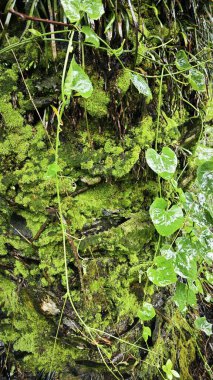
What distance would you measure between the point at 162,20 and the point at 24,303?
119 cm

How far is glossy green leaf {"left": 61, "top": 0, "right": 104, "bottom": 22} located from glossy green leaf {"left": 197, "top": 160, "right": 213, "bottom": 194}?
0.53 metres

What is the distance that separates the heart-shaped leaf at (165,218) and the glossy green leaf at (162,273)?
0.11 meters

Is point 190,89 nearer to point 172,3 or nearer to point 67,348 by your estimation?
point 172,3

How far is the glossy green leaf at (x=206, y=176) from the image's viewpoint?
1028 mm

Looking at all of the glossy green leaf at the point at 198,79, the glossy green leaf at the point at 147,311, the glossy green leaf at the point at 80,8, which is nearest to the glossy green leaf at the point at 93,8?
the glossy green leaf at the point at 80,8

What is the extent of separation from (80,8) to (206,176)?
59cm

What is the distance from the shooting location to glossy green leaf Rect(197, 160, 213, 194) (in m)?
1.03

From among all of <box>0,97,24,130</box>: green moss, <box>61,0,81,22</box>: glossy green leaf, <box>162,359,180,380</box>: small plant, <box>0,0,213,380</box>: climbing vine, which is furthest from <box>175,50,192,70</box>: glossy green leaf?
<box>162,359,180,380</box>: small plant

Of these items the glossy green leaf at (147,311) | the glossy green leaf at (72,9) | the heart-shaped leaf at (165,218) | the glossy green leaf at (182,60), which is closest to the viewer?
the glossy green leaf at (72,9)

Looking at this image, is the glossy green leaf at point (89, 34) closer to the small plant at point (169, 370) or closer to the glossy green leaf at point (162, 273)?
the glossy green leaf at point (162, 273)

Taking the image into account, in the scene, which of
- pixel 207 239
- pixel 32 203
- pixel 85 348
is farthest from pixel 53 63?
pixel 85 348

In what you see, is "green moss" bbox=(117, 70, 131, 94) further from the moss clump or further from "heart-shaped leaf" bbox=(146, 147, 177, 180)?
"heart-shaped leaf" bbox=(146, 147, 177, 180)

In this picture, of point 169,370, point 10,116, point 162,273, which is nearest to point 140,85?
point 10,116

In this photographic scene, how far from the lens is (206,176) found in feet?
3.39
